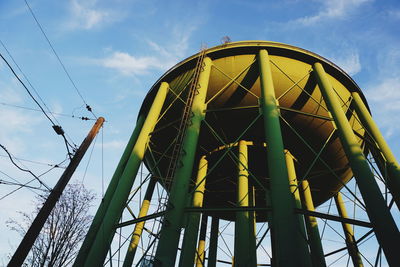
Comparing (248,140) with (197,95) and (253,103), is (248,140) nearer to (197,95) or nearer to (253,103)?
(253,103)

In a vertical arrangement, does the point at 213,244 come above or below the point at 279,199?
above

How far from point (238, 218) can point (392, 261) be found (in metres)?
4.66

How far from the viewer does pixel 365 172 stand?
206 inches

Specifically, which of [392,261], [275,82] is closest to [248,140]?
[275,82]

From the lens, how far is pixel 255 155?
10500 mm

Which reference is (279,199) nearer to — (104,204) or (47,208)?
(104,204)

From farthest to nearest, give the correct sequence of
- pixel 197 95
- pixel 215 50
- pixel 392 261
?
pixel 215 50 < pixel 197 95 < pixel 392 261

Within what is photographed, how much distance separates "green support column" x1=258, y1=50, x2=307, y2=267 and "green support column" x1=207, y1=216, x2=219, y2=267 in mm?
7452

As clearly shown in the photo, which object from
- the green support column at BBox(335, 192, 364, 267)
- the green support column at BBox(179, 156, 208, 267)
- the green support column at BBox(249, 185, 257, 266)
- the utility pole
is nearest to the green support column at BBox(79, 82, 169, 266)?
the utility pole

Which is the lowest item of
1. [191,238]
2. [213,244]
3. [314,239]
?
[191,238]

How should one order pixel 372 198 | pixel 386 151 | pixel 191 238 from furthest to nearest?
pixel 191 238
pixel 386 151
pixel 372 198

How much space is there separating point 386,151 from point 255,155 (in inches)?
177

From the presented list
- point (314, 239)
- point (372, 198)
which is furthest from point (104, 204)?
point (314, 239)

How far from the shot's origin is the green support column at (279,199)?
426 centimetres
